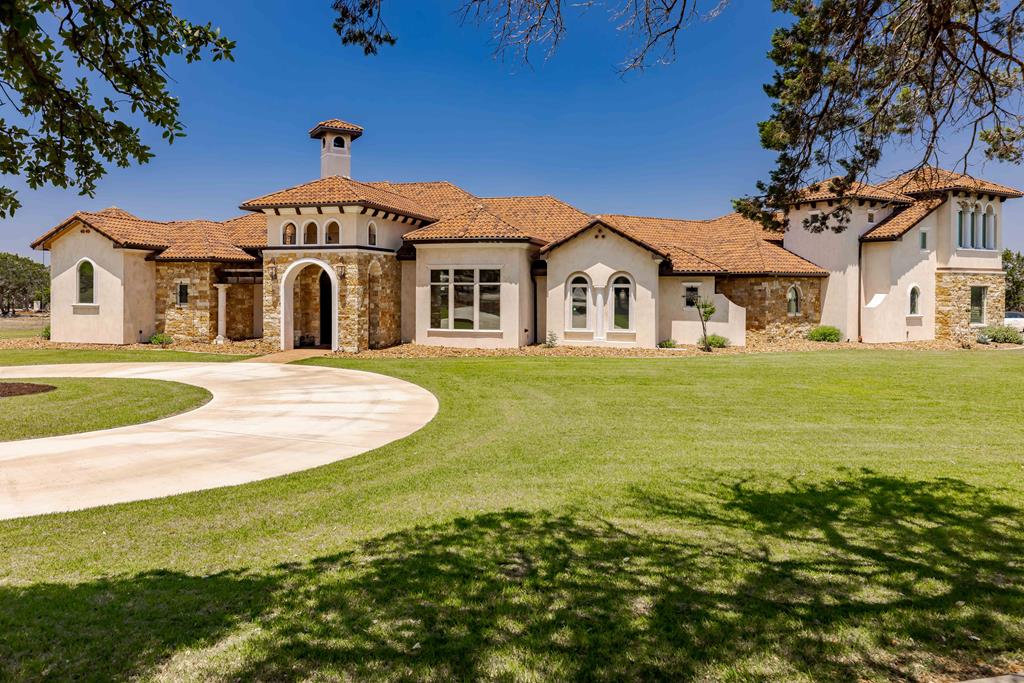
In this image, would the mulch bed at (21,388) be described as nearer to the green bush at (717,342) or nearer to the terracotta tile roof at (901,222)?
the green bush at (717,342)

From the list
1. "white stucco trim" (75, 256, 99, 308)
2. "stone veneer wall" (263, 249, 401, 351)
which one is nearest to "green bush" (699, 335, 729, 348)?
"stone veneer wall" (263, 249, 401, 351)

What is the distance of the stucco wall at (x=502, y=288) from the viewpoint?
26188 mm

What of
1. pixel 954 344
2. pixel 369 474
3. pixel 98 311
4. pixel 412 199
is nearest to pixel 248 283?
pixel 98 311

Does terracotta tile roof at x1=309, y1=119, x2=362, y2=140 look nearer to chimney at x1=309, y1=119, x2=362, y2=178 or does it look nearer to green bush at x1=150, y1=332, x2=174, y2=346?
chimney at x1=309, y1=119, x2=362, y2=178

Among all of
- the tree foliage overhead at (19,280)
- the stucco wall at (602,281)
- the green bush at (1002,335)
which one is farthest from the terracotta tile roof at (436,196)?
the tree foliage overhead at (19,280)

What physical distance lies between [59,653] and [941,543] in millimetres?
7189

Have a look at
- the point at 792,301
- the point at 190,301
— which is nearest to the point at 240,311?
the point at 190,301

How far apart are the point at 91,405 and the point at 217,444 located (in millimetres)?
4973

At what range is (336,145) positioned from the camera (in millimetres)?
29500

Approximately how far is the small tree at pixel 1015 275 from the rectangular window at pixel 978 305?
2535 cm

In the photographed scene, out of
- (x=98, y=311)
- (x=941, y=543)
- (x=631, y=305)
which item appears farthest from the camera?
(x=98, y=311)

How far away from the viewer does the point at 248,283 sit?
2956cm

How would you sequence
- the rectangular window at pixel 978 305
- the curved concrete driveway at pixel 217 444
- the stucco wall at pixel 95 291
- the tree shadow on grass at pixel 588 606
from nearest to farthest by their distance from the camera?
the tree shadow on grass at pixel 588 606 < the curved concrete driveway at pixel 217 444 < the stucco wall at pixel 95 291 < the rectangular window at pixel 978 305

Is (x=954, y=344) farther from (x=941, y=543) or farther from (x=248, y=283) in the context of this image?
(x=248, y=283)
